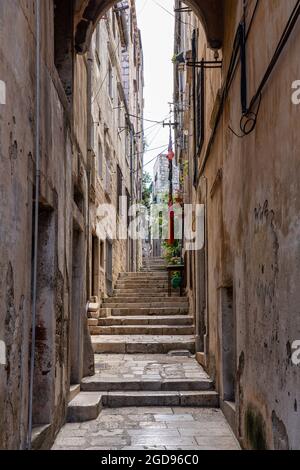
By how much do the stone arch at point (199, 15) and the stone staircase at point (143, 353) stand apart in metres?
4.73

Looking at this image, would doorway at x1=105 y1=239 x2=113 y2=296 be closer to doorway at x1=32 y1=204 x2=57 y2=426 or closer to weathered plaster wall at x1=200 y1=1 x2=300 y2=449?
weathered plaster wall at x1=200 y1=1 x2=300 y2=449

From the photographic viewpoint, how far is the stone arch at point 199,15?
26.9 ft

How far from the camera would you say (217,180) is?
8.10m

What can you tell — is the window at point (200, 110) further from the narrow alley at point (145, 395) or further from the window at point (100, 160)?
the narrow alley at point (145, 395)

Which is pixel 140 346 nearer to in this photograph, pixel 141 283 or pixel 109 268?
pixel 109 268

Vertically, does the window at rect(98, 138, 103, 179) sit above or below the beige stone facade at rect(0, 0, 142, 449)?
above

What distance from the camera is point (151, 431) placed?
6559mm

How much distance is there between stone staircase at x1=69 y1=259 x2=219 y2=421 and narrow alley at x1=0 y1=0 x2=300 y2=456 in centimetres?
3

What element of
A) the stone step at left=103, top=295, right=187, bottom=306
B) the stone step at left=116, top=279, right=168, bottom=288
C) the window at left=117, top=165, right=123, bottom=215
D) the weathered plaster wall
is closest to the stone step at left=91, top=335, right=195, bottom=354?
the stone step at left=103, top=295, right=187, bottom=306

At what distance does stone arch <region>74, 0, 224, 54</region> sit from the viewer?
8203 millimetres

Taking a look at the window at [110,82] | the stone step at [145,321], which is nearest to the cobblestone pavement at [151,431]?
the stone step at [145,321]

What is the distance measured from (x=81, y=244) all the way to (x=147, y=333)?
4120 millimetres

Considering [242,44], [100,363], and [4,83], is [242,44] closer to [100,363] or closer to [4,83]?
[4,83]

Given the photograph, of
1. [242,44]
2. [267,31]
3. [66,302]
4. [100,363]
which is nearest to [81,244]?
[66,302]
